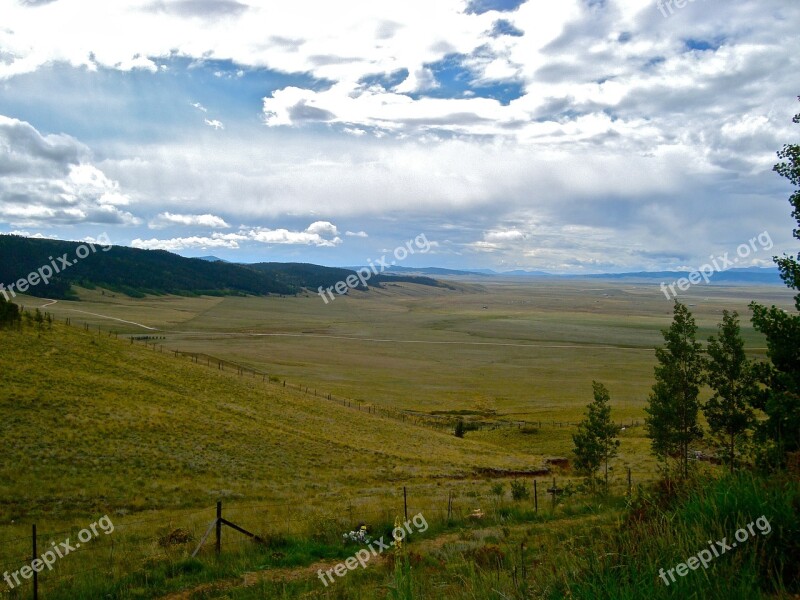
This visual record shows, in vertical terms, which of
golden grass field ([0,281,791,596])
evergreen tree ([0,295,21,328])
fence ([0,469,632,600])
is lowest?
golden grass field ([0,281,791,596])

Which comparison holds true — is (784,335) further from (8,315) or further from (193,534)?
(8,315)

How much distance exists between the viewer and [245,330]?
158250mm

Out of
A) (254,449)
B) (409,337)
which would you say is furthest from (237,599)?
(409,337)

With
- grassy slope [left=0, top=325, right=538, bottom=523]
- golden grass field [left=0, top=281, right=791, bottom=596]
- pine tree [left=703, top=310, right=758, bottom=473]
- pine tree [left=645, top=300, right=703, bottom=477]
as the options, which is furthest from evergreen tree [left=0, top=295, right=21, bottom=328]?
pine tree [left=703, top=310, right=758, bottom=473]

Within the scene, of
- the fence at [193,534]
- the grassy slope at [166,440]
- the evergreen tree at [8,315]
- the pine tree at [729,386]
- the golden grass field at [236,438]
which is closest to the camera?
the fence at [193,534]

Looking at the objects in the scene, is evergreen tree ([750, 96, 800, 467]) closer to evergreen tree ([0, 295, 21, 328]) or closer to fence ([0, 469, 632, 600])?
fence ([0, 469, 632, 600])

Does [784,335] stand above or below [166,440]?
above

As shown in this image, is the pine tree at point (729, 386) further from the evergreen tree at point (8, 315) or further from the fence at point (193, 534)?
the evergreen tree at point (8, 315)

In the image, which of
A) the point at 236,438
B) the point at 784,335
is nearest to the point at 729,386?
the point at 784,335

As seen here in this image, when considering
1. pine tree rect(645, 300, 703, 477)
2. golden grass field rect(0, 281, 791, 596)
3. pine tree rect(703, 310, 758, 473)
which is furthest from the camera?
pine tree rect(645, 300, 703, 477)

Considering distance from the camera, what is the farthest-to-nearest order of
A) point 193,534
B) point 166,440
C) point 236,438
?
point 236,438, point 166,440, point 193,534

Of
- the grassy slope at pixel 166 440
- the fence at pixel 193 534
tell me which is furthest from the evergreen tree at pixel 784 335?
the grassy slope at pixel 166 440

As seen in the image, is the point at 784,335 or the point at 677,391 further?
the point at 677,391

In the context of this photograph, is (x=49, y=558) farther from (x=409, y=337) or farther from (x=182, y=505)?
(x=409, y=337)
